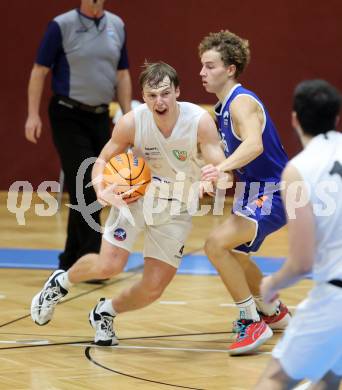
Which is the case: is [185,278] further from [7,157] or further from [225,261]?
[7,157]

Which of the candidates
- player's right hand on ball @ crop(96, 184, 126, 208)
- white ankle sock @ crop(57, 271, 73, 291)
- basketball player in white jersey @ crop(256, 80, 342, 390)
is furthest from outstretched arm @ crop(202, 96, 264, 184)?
basketball player in white jersey @ crop(256, 80, 342, 390)

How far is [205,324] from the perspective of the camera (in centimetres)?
659

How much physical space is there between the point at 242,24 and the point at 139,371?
26.0ft

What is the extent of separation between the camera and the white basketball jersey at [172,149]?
5.93m

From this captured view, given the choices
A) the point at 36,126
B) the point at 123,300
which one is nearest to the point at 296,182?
the point at 123,300

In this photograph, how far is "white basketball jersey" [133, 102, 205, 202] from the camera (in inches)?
233

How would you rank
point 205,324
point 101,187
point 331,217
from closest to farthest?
1. point 331,217
2. point 101,187
3. point 205,324

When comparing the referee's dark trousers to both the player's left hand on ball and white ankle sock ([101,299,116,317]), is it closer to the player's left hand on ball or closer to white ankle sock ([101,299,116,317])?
white ankle sock ([101,299,116,317])

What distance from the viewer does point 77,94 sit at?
26.1ft

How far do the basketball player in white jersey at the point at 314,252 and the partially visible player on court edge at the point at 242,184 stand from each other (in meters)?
1.95

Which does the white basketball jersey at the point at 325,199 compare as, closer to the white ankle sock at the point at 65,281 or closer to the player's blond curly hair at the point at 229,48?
the player's blond curly hair at the point at 229,48

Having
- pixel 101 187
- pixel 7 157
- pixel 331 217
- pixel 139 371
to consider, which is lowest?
pixel 7 157

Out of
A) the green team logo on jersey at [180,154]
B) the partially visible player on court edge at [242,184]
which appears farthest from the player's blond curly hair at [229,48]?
the green team logo on jersey at [180,154]

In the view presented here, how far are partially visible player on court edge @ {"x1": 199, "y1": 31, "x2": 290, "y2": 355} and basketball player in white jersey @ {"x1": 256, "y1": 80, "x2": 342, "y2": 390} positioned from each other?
1.95m
